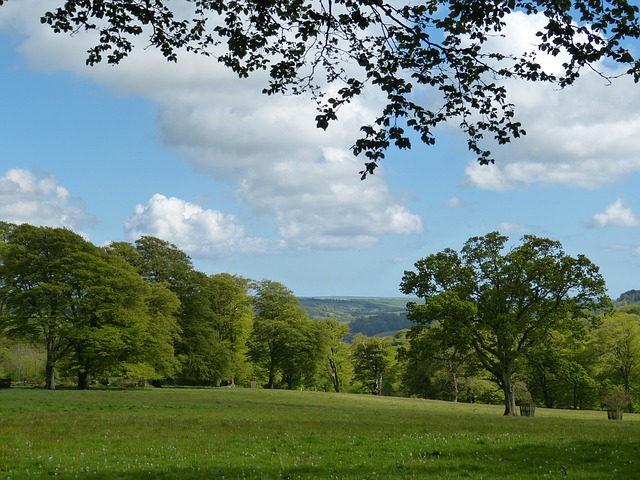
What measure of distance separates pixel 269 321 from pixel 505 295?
44.4m

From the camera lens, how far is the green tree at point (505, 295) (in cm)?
4088

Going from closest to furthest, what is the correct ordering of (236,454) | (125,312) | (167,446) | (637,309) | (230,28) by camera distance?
(230,28) → (236,454) → (167,446) → (125,312) → (637,309)

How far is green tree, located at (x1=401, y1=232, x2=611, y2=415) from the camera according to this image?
40.9 metres

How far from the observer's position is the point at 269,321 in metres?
80.8

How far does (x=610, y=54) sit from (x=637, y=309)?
452 ft

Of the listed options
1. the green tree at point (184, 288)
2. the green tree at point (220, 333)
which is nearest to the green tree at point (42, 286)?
the green tree at point (184, 288)

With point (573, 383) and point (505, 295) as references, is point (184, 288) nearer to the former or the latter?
point (505, 295)

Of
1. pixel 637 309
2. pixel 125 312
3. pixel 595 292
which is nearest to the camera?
pixel 595 292

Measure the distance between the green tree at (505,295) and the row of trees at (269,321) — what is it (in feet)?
0.32

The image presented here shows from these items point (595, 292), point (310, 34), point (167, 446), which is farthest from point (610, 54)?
point (595, 292)

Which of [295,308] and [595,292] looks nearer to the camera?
[595,292]

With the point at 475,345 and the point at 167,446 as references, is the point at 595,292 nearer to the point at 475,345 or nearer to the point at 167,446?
the point at 475,345

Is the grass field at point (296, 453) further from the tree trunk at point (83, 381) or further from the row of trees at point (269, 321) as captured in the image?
the tree trunk at point (83, 381)

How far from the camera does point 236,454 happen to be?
14.7m
